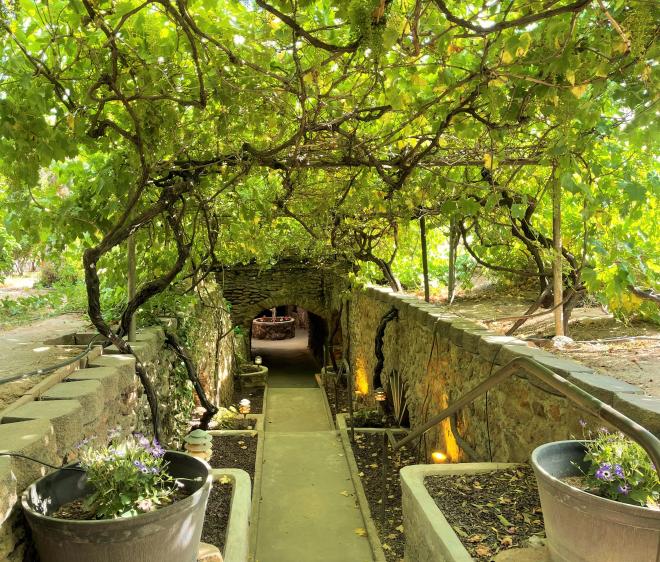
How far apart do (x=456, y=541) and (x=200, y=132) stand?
2.82 meters

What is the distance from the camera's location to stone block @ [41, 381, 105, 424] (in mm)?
2494

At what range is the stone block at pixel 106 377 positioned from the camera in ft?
9.47

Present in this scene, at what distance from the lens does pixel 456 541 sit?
2.41 m

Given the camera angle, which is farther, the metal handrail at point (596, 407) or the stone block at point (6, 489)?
the stone block at point (6, 489)

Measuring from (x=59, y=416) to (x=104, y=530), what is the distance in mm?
673

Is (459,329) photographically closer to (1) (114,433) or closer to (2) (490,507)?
(2) (490,507)

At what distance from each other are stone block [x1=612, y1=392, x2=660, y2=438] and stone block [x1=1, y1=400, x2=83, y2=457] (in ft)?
8.30

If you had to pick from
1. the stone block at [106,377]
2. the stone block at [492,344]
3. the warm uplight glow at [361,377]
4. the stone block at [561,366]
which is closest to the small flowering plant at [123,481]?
the stone block at [106,377]

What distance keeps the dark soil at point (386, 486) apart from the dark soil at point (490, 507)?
4.88ft

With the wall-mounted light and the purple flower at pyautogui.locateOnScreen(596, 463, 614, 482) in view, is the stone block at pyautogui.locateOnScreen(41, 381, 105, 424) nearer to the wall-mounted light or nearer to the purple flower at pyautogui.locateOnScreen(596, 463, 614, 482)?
the wall-mounted light

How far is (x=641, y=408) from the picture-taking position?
2264 millimetres

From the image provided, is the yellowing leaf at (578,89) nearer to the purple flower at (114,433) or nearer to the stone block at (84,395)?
the purple flower at (114,433)

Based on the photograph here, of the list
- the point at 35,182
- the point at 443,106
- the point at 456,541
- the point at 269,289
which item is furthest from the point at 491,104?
the point at 269,289

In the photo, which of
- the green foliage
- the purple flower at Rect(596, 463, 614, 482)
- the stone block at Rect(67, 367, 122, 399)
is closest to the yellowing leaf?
the green foliage
